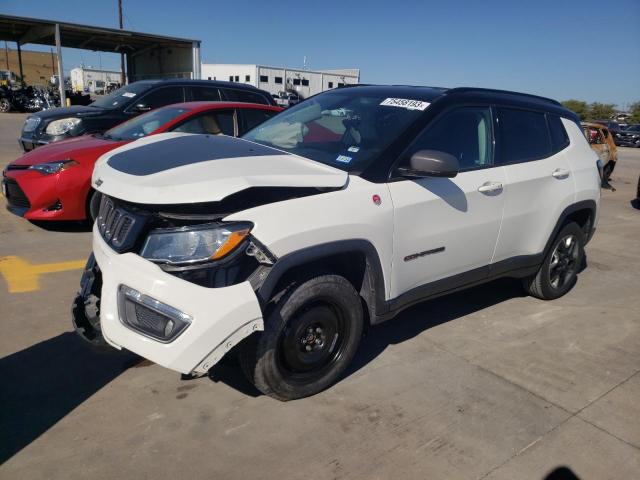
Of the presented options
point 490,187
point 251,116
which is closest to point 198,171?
point 490,187

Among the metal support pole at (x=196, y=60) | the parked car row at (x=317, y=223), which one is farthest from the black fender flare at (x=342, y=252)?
the metal support pole at (x=196, y=60)

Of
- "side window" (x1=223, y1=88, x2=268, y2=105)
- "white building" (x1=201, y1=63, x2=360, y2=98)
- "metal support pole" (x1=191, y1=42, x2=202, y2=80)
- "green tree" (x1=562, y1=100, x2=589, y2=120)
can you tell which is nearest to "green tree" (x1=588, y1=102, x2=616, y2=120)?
"green tree" (x1=562, y1=100, x2=589, y2=120)

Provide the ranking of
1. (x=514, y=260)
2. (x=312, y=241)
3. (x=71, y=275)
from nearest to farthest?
(x=312, y=241) → (x=514, y=260) → (x=71, y=275)

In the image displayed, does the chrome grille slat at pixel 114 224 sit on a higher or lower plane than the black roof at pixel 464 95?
lower

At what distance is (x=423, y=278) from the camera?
11.0ft

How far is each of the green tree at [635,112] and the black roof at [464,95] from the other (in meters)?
51.6

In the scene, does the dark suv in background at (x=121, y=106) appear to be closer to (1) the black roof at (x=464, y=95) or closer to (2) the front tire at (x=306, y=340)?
(1) the black roof at (x=464, y=95)

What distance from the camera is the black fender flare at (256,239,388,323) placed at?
2.51m

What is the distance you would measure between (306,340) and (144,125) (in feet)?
15.3

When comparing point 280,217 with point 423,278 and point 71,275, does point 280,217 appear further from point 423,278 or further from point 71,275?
point 71,275

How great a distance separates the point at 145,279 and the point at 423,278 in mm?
1785

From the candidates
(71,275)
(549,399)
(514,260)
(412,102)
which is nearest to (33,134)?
(71,275)

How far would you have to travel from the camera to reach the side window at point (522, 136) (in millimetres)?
3871

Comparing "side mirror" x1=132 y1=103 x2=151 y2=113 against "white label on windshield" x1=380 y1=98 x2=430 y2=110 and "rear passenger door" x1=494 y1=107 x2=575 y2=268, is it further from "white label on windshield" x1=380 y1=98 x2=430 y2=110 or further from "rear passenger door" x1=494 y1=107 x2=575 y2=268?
"rear passenger door" x1=494 y1=107 x2=575 y2=268
